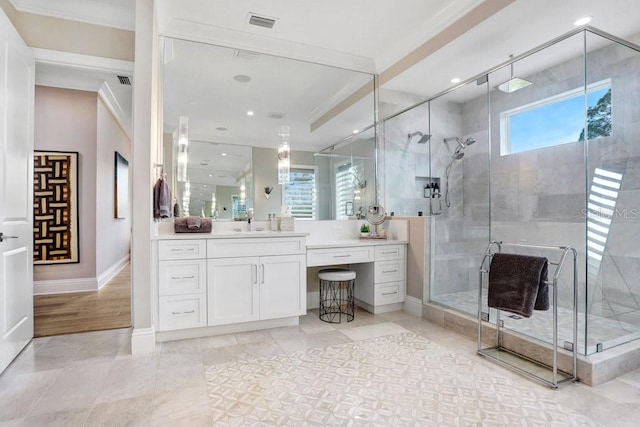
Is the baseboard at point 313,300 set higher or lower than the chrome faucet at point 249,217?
lower

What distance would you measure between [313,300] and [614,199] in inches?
117

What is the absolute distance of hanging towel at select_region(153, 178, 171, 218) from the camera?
278cm

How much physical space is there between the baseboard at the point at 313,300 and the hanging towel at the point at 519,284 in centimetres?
191

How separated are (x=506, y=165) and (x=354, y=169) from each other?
185cm

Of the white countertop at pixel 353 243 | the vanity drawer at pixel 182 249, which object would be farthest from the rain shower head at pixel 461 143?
the vanity drawer at pixel 182 249

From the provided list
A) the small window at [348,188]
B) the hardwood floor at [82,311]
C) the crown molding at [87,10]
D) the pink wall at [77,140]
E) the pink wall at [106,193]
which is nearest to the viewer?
the crown molding at [87,10]

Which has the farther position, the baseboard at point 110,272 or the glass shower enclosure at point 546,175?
the baseboard at point 110,272

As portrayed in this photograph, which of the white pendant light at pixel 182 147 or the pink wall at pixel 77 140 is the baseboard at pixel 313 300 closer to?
the white pendant light at pixel 182 147

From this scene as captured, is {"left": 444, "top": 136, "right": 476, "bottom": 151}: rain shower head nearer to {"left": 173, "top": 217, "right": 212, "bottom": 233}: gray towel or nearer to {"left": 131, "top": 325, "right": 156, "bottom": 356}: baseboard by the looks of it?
{"left": 173, "top": 217, "right": 212, "bottom": 233}: gray towel

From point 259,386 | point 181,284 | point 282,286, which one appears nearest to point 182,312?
point 181,284

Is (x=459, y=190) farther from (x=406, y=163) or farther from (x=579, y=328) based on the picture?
(x=579, y=328)

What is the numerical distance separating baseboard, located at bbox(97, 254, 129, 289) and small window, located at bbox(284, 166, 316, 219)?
3.14 metres

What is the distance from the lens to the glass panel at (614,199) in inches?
106

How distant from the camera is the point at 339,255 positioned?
138 inches
